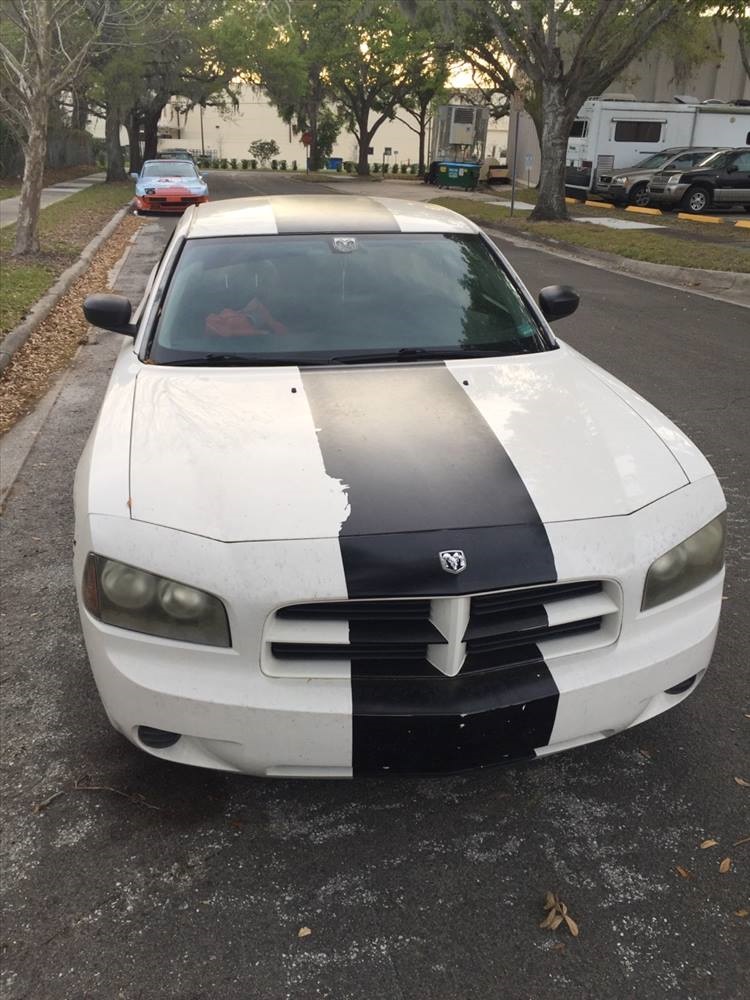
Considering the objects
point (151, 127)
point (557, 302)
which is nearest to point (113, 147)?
point (151, 127)

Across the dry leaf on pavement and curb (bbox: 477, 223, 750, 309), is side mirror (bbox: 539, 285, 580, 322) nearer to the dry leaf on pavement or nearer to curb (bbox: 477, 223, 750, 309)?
the dry leaf on pavement

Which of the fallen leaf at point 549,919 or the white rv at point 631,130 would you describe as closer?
the fallen leaf at point 549,919

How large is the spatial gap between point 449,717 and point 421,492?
0.64 m

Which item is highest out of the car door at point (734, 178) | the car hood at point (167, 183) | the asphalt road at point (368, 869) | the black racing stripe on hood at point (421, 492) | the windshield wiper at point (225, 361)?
the car door at point (734, 178)

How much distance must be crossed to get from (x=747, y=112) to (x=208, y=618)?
3239cm

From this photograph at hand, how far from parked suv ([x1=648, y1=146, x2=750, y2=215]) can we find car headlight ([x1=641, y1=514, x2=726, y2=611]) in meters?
22.1

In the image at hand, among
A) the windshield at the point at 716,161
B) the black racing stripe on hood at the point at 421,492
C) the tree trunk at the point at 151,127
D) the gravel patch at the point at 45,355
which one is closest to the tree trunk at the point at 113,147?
the tree trunk at the point at 151,127

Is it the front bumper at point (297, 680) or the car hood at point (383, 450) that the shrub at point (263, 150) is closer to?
the car hood at point (383, 450)

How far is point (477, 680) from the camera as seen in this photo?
7.36ft

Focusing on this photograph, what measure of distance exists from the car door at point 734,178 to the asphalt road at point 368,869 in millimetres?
22011

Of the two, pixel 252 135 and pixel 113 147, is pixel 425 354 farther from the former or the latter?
pixel 252 135

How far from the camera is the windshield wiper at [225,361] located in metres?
3.28

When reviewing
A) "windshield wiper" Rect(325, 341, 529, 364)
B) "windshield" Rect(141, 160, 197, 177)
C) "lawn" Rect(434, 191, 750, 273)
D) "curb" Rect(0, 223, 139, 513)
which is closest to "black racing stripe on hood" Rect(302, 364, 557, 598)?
"windshield wiper" Rect(325, 341, 529, 364)

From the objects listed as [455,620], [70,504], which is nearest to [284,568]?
[455,620]
